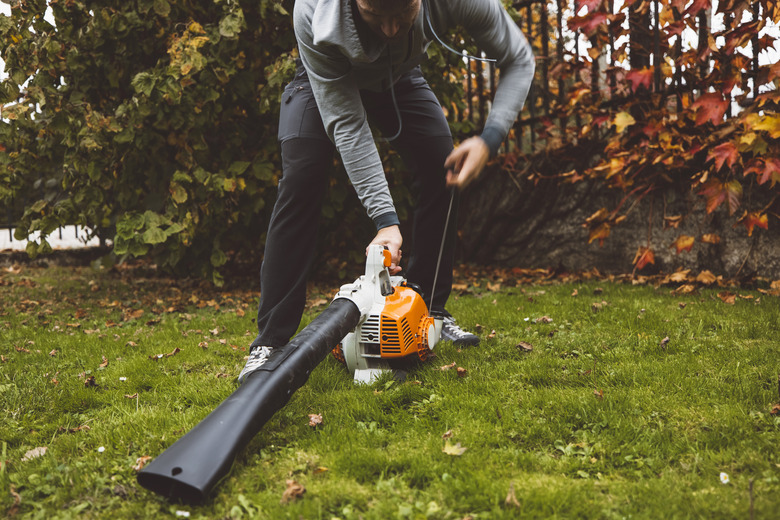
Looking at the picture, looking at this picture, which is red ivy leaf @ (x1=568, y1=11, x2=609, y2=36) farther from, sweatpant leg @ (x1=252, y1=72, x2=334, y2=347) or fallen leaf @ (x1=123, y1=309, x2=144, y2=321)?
fallen leaf @ (x1=123, y1=309, x2=144, y2=321)

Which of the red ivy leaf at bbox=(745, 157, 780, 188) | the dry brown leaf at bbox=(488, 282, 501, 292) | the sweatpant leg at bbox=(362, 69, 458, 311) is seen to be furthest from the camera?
the dry brown leaf at bbox=(488, 282, 501, 292)

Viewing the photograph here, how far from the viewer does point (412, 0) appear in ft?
6.31

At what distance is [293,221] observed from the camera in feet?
8.10

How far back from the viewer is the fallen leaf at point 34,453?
181cm

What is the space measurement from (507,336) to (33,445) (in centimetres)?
205

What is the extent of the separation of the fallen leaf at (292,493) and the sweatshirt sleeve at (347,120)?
115 centimetres

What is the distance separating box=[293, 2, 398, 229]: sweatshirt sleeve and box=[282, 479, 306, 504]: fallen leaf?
1.15 metres

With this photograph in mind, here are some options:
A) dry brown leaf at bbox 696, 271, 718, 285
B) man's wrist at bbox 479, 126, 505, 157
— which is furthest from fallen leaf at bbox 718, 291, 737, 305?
man's wrist at bbox 479, 126, 505, 157

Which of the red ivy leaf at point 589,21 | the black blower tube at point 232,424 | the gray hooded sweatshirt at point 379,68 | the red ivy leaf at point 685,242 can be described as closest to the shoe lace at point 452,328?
the gray hooded sweatshirt at point 379,68

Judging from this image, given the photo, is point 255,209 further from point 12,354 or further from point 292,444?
point 292,444

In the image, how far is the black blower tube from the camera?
1.46 meters

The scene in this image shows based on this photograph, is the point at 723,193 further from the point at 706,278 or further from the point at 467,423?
the point at 467,423

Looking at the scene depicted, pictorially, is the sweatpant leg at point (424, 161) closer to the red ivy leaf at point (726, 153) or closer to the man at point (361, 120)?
the man at point (361, 120)

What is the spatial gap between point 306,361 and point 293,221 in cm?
75
